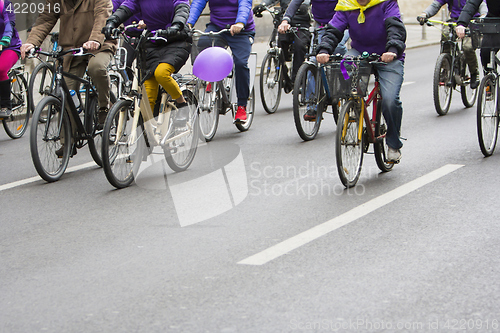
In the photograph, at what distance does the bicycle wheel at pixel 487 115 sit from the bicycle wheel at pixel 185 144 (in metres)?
2.85

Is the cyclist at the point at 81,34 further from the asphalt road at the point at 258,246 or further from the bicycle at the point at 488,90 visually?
the bicycle at the point at 488,90

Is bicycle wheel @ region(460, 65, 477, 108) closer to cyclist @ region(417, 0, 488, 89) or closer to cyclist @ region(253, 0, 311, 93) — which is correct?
cyclist @ region(417, 0, 488, 89)

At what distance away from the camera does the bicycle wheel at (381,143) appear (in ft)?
21.8

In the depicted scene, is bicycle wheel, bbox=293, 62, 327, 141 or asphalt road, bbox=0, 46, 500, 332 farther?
bicycle wheel, bbox=293, 62, 327, 141

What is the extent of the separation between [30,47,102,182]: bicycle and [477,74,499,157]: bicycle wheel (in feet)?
12.6

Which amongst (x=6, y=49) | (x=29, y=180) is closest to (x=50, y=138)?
(x=29, y=180)

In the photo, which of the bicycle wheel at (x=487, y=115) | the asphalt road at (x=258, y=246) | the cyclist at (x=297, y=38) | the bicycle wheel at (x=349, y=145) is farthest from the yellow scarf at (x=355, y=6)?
the cyclist at (x=297, y=38)

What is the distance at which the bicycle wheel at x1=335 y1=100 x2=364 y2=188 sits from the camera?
604 centimetres

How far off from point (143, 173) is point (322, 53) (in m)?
2.23

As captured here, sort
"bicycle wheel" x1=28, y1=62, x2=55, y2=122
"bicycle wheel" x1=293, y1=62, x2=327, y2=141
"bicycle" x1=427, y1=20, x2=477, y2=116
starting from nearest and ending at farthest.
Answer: "bicycle wheel" x1=293, y1=62, x2=327, y2=141, "bicycle" x1=427, y1=20, x2=477, y2=116, "bicycle wheel" x1=28, y1=62, x2=55, y2=122

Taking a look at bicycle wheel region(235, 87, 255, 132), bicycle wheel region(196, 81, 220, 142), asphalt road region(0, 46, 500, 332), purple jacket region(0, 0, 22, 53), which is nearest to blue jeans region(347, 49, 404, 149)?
asphalt road region(0, 46, 500, 332)

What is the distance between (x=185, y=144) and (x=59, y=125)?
125 cm

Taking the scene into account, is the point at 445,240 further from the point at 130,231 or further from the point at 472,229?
the point at 130,231

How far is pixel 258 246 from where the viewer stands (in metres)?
4.99
